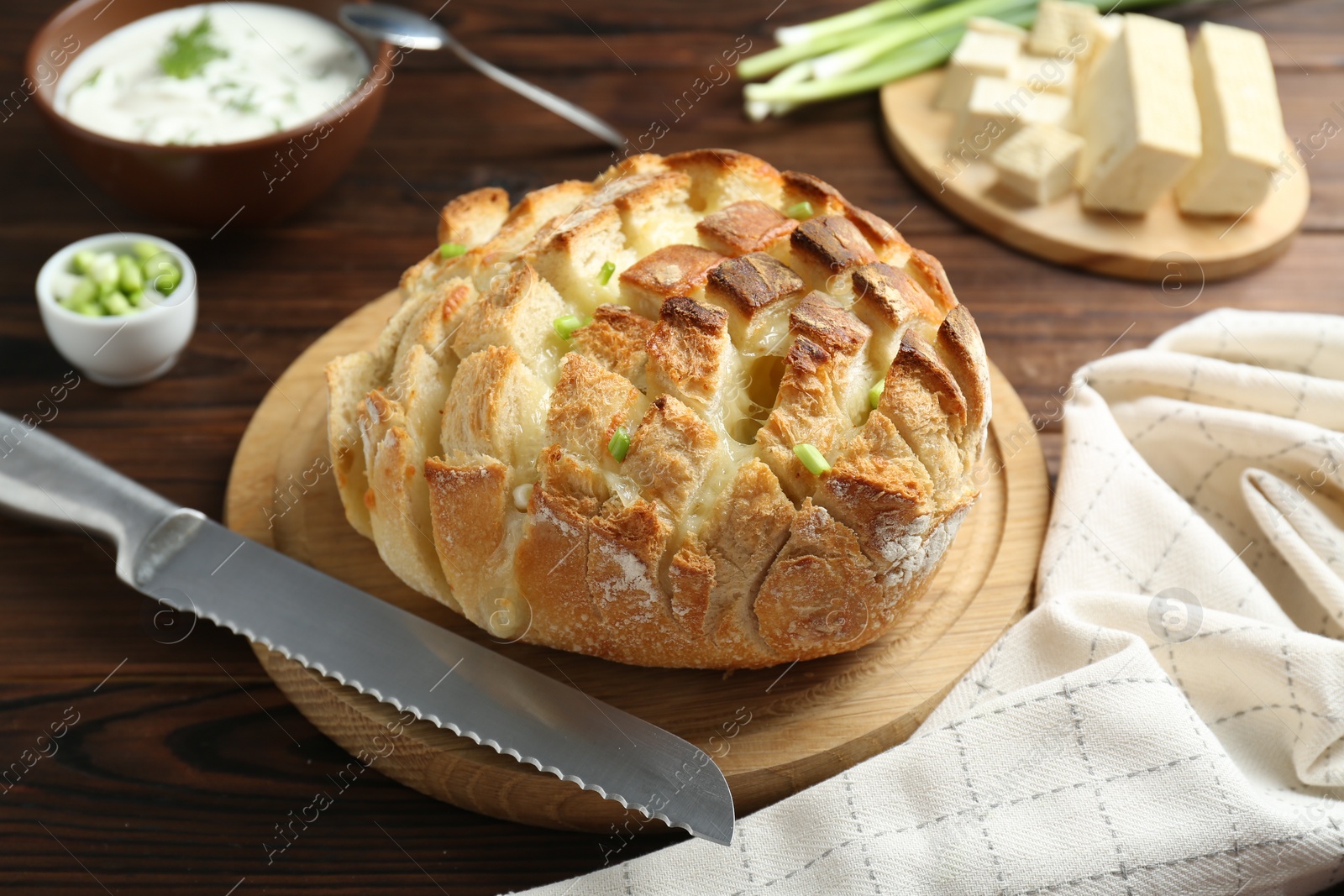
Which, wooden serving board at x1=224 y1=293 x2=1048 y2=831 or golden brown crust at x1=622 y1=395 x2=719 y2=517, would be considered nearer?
golden brown crust at x1=622 y1=395 x2=719 y2=517

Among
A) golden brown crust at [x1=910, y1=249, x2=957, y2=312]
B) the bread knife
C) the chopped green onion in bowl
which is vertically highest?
golden brown crust at [x1=910, y1=249, x2=957, y2=312]

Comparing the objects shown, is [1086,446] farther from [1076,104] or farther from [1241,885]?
[1076,104]

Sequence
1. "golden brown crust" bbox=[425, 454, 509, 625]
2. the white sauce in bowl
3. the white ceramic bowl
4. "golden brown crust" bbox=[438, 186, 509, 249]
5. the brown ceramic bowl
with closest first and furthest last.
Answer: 1. "golden brown crust" bbox=[425, 454, 509, 625]
2. "golden brown crust" bbox=[438, 186, 509, 249]
3. the white ceramic bowl
4. the brown ceramic bowl
5. the white sauce in bowl

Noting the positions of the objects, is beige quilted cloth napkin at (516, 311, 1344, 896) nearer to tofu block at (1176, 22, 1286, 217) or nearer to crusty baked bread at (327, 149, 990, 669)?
crusty baked bread at (327, 149, 990, 669)

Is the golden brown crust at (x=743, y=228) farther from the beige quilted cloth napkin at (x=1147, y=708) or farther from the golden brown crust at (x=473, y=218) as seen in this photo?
the beige quilted cloth napkin at (x=1147, y=708)

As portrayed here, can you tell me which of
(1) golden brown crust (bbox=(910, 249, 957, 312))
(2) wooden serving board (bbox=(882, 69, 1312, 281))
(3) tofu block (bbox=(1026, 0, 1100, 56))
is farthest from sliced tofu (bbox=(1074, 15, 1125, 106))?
(1) golden brown crust (bbox=(910, 249, 957, 312))

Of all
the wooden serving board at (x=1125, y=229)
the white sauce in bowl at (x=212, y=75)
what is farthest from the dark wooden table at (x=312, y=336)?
the white sauce in bowl at (x=212, y=75)

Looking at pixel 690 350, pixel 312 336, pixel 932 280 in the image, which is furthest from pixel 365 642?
pixel 932 280
